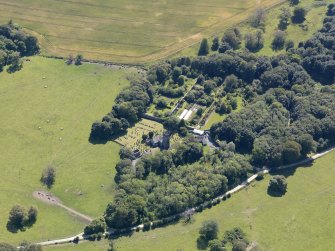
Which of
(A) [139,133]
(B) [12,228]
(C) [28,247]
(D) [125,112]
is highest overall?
(D) [125,112]

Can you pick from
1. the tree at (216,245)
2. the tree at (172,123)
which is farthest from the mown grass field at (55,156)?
the tree at (216,245)

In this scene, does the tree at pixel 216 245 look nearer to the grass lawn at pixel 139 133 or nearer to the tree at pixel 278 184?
the tree at pixel 278 184

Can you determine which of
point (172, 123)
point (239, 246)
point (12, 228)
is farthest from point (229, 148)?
point (12, 228)

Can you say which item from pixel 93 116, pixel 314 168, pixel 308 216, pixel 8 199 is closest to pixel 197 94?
pixel 93 116

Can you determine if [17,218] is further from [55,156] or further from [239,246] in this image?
[239,246]

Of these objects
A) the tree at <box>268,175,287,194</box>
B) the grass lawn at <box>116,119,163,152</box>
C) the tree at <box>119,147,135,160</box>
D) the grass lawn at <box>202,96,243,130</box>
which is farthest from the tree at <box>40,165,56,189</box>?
the tree at <box>268,175,287,194</box>

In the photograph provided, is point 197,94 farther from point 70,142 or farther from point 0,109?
point 0,109
